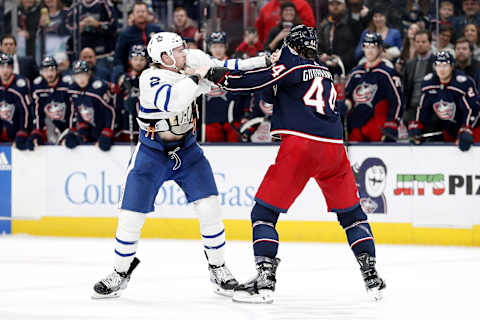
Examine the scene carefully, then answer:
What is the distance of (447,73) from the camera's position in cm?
752

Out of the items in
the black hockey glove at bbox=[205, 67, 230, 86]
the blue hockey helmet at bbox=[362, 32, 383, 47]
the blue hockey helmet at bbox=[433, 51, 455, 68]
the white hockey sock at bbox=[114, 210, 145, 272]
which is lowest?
the white hockey sock at bbox=[114, 210, 145, 272]

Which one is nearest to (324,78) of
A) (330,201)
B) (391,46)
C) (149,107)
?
(330,201)


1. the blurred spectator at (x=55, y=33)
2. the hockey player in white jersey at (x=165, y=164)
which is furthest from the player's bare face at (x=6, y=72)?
the hockey player in white jersey at (x=165, y=164)

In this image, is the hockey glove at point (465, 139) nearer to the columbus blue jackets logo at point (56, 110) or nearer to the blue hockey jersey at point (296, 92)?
the blue hockey jersey at point (296, 92)

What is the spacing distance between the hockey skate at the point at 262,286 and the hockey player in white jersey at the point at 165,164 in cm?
24

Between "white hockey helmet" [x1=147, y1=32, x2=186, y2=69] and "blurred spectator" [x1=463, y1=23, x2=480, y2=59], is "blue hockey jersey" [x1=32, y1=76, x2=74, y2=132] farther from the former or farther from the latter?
"blurred spectator" [x1=463, y1=23, x2=480, y2=59]

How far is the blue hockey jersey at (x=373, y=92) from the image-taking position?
7707mm

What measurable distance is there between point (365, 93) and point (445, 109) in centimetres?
73

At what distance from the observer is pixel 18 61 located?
902 cm

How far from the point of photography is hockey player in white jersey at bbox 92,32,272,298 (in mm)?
4941

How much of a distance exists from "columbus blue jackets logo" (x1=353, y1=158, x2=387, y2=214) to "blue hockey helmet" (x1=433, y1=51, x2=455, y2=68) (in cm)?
100

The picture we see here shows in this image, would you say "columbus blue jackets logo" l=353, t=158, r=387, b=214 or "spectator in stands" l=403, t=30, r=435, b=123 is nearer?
"columbus blue jackets logo" l=353, t=158, r=387, b=214

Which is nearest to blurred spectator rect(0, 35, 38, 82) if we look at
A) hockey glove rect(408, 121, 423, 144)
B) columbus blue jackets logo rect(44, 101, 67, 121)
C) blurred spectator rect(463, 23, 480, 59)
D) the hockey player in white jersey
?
columbus blue jackets logo rect(44, 101, 67, 121)

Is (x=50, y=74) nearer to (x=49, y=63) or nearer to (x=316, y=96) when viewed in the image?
(x=49, y=63)
